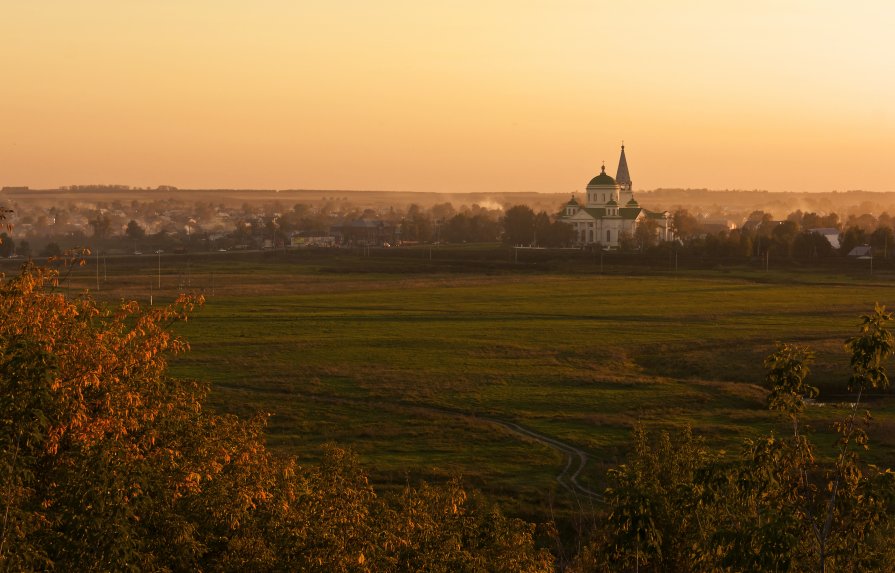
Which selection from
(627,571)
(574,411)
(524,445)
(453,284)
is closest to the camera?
(627,571)

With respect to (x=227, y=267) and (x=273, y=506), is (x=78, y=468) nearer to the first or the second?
(x=273, y=506)

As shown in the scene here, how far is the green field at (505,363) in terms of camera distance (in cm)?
4428

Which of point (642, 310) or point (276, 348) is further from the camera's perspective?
point (642, 310)

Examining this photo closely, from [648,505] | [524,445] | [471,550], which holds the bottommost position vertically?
[524,445]

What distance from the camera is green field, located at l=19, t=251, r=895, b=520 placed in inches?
1743

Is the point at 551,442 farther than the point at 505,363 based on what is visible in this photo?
No

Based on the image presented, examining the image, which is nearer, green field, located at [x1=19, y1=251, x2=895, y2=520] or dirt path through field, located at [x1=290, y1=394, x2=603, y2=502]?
dirt path through field, located at [x1=290, y1=394, x2=603, y2=502]

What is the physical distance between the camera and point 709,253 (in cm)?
16012

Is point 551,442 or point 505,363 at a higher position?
point 505,363

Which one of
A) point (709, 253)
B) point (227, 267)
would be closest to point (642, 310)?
point (709, 253)

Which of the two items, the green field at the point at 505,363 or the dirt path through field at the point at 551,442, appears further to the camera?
the green field at the point at 505,363

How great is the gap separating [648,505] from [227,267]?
144m

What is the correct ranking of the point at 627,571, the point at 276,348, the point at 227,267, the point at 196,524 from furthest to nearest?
the point at 227,267, the point at 276,348, the point at 627,571, the point at 196,524

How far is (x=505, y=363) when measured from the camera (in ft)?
218
